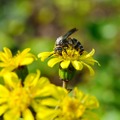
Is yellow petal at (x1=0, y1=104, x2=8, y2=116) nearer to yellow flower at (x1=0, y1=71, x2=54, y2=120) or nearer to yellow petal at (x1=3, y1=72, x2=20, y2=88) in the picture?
yellow flower at (x1=0, y1=71, x2=54, y2=120)

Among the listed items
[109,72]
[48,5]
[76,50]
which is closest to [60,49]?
[76,50]

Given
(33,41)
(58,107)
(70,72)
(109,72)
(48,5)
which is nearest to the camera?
(58,107)

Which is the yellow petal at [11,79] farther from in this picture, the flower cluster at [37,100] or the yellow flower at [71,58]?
the yellow flower at [71,58]

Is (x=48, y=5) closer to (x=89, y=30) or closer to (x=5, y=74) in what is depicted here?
(x=89, y=30)

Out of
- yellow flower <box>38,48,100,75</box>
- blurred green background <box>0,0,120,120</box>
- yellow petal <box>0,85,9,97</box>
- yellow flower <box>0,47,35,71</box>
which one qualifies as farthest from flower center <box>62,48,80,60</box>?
blurred green background <box>0,0,120,120</box>

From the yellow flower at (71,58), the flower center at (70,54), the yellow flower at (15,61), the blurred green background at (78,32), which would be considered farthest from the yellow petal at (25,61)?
the blurred green background at (78,32)

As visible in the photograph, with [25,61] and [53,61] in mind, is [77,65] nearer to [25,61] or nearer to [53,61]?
[53,61]
